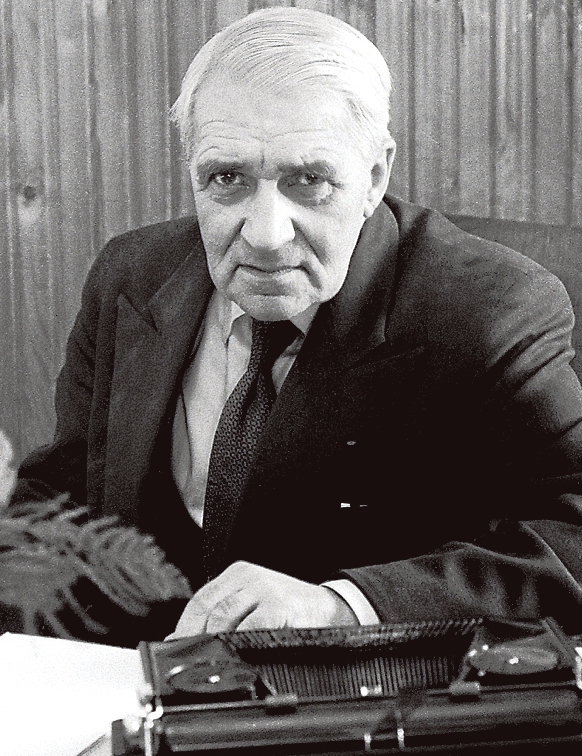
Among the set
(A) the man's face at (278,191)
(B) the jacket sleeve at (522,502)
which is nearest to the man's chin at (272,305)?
(A) the man's face at (278,191)

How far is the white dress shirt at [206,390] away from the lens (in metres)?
1.32

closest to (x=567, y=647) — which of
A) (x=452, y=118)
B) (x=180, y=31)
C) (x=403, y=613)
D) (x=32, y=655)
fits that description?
(x=403, y=613)

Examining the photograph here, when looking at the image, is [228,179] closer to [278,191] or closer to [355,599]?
[278,191]

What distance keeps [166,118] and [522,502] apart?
2.10 ft

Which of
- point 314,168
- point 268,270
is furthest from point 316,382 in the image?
point 314,168

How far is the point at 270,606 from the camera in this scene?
108cm

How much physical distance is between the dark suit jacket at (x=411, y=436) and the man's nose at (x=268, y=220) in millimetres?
155

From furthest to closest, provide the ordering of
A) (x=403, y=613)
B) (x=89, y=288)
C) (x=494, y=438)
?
(x=89, y=288) → (x=494, y=438) → (x=403, y=613)

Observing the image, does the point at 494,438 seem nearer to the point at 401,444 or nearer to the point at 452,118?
the point at 401,444

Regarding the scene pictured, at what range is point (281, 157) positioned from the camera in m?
1.11

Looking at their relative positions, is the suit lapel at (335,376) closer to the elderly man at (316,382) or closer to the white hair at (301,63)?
the elderly man at (316,382)

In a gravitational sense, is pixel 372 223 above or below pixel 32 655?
above

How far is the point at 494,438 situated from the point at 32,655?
0.53 m

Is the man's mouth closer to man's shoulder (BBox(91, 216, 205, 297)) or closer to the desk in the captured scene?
man's shoulder (BBox(91, 216, 205, 297))
